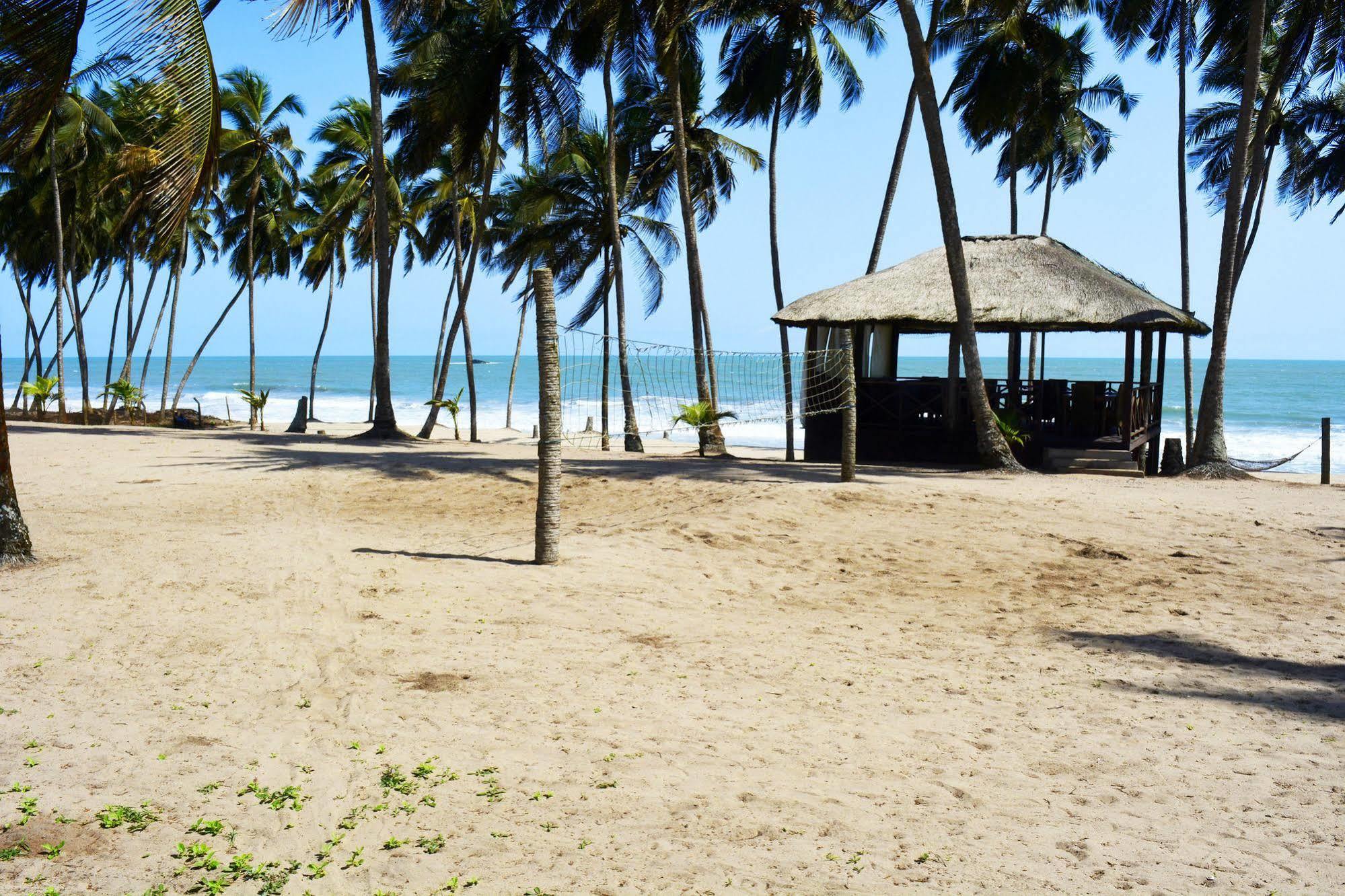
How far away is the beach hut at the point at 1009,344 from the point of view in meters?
13.0

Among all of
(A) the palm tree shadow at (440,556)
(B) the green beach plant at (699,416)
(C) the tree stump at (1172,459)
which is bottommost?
(A) the palm tree shadow at (440,556)

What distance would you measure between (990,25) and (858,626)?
16.3 m

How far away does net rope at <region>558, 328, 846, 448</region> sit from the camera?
10824mm

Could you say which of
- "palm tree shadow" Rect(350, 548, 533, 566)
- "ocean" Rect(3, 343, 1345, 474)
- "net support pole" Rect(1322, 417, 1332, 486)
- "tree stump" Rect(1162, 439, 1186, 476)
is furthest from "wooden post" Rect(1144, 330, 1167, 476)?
"palm tree shadow" Rect(350, 548, 533, 566)

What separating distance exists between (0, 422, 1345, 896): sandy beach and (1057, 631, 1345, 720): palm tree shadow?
0.09ft

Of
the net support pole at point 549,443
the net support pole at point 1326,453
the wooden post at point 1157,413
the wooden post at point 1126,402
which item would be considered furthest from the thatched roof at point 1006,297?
the net support pole at point 549,443

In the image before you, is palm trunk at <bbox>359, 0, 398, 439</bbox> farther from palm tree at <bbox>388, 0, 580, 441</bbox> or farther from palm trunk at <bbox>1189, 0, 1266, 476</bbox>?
palm trunk at <bbox>1189, 0, 1266, 476</bbox>

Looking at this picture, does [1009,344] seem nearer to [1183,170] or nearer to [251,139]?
[1183,170]

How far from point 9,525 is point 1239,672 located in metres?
6.87

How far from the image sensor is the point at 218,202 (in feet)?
92.3

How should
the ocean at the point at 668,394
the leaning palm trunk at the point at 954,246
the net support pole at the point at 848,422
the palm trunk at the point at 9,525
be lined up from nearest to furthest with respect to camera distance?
the palm trunk at the point at 9,525, the net support pole at the point at 848,422, the leaning palm trunk at the point at 954,246, the ocean at the point at 668,394

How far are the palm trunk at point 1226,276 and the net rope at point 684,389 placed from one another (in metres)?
4.73

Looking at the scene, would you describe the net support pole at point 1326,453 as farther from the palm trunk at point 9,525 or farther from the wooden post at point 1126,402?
the palm trunk at point 9,525

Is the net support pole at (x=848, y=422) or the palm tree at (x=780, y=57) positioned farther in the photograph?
the palm tree at (x=780, y=57)
